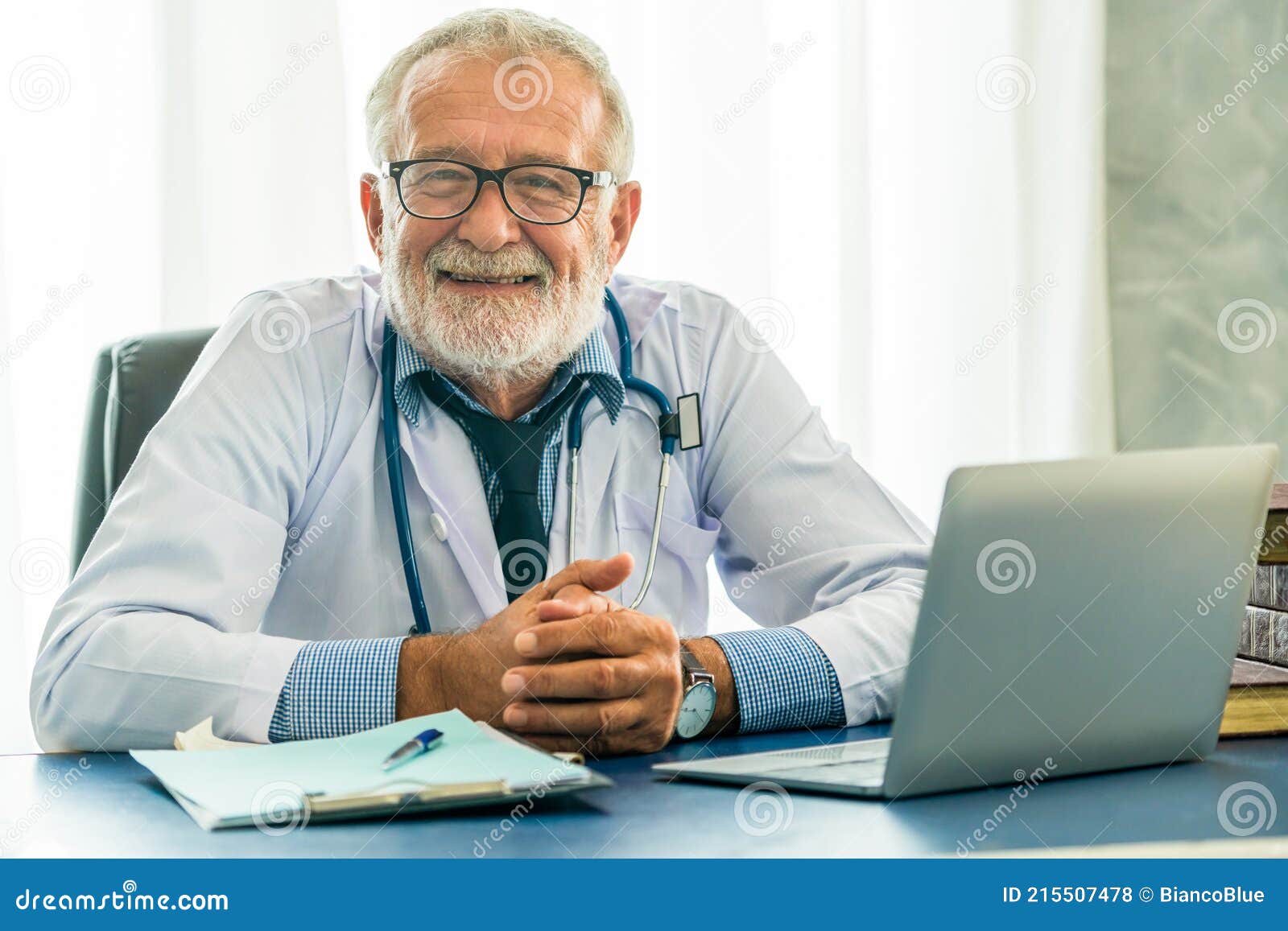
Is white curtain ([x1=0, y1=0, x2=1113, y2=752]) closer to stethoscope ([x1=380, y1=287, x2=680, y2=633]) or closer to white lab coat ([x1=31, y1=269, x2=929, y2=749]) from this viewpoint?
white lab coat ([x1=31, y1=269, x2=929, y2=749])

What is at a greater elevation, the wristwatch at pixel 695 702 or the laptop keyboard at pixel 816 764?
the laptop keyboard at pixel 816 764

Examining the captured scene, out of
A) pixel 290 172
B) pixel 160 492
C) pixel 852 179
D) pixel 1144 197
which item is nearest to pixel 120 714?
pixel 160 492

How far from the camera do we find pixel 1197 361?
286cm

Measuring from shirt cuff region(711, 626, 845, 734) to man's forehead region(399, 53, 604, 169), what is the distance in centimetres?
71

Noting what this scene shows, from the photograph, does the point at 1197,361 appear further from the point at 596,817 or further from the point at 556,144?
the point at 596,817

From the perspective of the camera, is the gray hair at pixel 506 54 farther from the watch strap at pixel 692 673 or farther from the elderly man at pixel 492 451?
the watch strap at pixel 692 673

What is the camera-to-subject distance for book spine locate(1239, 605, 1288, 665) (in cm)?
124

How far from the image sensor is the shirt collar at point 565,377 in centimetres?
162

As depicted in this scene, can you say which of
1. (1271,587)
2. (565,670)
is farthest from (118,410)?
(1271,587)

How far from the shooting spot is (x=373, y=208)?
179 centimetres

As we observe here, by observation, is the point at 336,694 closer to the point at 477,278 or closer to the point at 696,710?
the point at 696,710

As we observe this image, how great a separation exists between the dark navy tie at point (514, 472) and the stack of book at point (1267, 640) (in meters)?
0.81

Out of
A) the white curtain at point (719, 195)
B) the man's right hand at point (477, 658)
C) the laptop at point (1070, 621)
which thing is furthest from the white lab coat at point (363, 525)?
the white curtain at point (719, 195)
